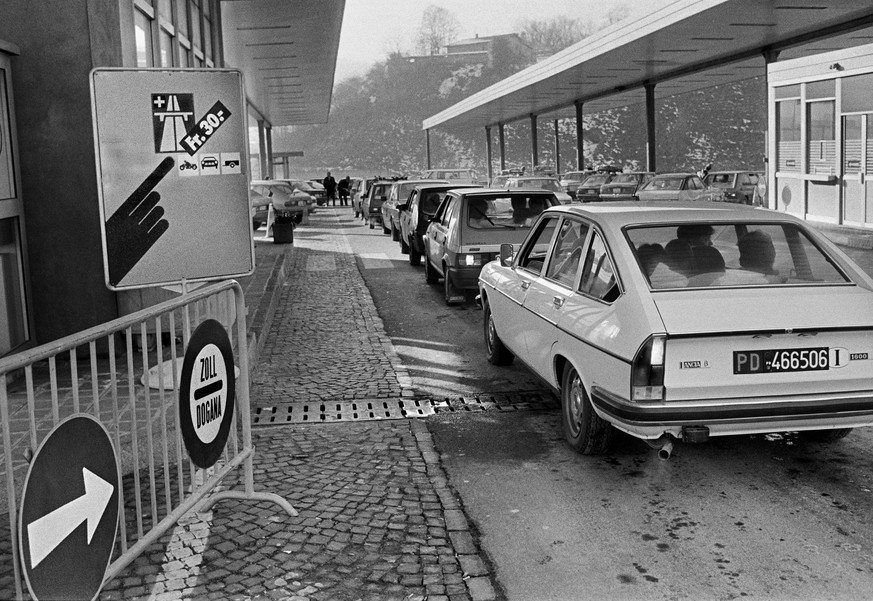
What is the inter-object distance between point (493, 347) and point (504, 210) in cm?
403

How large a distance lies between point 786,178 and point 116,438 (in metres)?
21.1

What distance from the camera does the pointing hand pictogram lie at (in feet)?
21.1

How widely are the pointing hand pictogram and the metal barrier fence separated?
0.72 metres

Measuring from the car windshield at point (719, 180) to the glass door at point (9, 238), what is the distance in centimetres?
2610

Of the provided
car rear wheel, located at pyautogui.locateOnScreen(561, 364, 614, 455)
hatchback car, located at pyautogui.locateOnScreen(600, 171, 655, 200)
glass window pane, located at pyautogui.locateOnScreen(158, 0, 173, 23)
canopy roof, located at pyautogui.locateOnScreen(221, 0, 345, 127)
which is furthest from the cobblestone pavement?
hatchback car, located at pyautogui.locateOnScreen(600, 171, 655, 200)

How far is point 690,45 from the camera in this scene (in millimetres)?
34875

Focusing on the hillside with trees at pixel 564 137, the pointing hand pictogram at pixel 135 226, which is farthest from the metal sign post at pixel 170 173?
the hillside with trees at pixel 564 137

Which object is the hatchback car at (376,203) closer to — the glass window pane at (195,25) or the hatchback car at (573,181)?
the glass window pane at (195,25)

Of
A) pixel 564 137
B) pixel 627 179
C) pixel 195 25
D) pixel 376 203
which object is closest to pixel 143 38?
pixel 195 25

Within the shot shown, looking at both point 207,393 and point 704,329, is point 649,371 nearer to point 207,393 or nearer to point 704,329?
point 704,329

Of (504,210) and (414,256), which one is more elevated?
(504,210)

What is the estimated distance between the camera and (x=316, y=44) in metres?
28.5

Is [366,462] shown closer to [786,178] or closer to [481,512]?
[481,512]

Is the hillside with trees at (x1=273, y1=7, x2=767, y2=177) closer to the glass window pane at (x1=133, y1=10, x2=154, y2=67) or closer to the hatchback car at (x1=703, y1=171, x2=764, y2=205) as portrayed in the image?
the hatchback car at (x1=703, y1=171, x2=764, y2=205)
